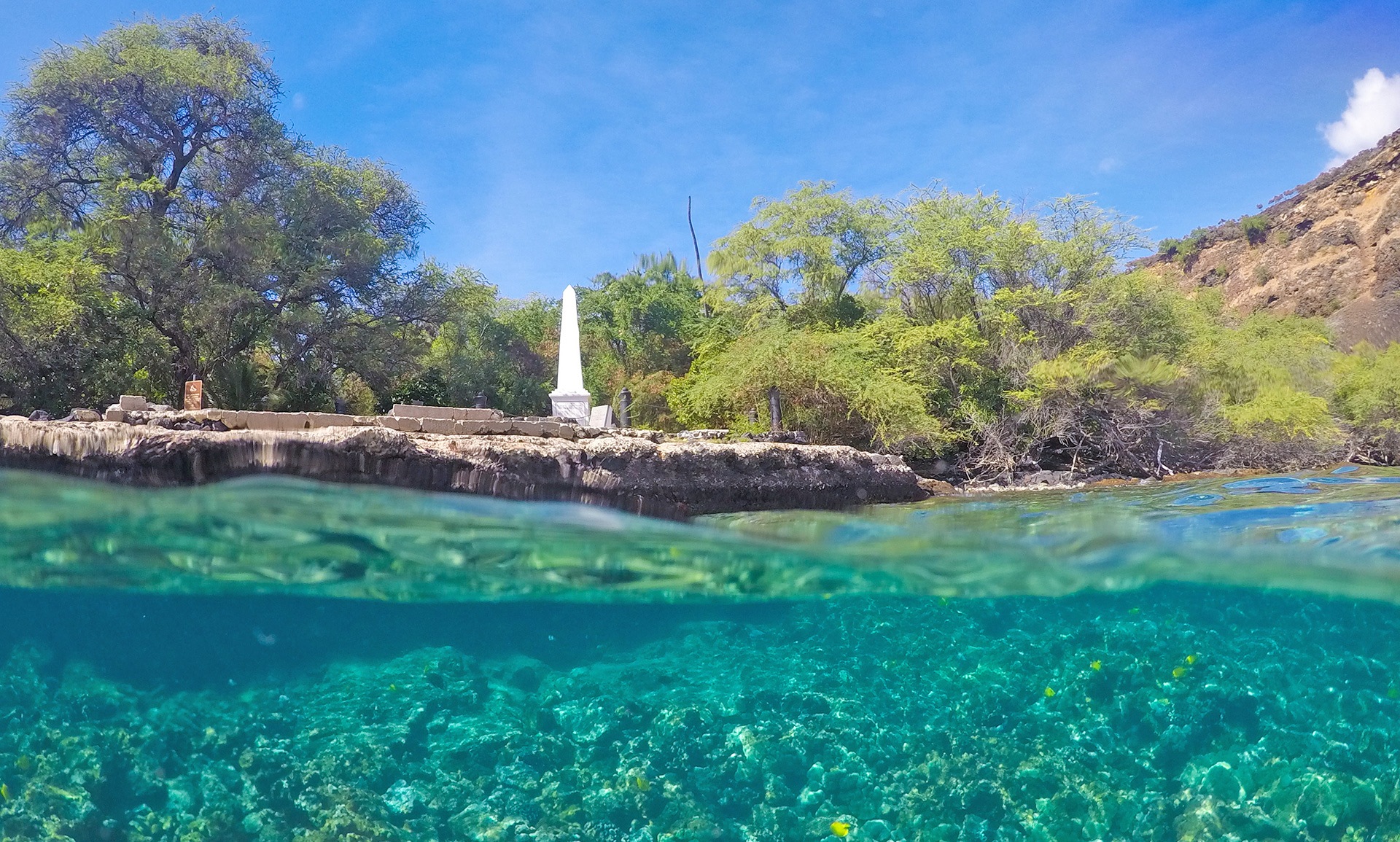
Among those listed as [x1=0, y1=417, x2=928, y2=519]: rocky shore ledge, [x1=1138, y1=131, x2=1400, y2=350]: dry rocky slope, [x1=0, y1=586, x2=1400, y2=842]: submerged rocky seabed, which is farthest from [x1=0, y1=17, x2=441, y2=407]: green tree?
A: [x1=1138, y1=131, x2=1400, y2=350]: dry rocky slope

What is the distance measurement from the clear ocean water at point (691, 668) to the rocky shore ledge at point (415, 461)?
28cm

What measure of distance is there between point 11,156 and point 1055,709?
2944 centimetres

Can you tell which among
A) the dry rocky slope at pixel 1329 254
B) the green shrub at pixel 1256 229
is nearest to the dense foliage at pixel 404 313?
the dry rocky slope at pixel 1329 254

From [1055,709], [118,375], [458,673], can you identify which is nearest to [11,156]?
[118,375]

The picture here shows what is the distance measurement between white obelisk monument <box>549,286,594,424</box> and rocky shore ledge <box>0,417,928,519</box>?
10.0 meters

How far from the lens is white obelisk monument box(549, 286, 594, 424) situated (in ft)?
63.8

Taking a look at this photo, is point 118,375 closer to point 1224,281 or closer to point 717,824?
point 717,824

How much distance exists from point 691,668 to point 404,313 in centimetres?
1981

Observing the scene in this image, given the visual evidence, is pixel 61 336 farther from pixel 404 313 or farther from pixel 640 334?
pixel 640 334

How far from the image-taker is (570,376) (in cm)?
2016

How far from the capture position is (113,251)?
69.1 ft

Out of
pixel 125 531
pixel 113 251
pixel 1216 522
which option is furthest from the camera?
pixel 113 251

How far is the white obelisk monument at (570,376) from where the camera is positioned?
19453mm

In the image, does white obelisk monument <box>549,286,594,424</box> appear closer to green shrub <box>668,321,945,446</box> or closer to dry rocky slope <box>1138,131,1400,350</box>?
green shrub <box>668,321,945,446</box>
